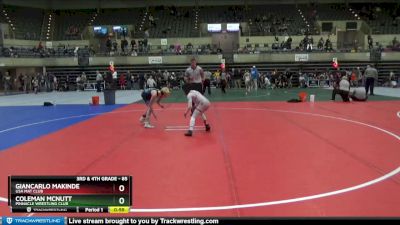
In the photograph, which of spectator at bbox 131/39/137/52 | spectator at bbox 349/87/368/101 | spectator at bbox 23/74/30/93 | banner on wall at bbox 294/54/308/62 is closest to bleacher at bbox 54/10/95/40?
spectator at bbox 131/39/137/52

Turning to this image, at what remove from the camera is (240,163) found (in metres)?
7.41

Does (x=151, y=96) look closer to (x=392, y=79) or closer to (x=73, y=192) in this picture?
(x=73, y=192)

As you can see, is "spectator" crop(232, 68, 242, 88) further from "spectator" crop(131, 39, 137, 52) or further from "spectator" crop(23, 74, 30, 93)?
"spectator" crop(23, 74, 30, 93)

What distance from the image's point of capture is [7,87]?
118ft

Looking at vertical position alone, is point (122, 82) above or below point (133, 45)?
below

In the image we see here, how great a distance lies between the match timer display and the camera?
2.07 metres

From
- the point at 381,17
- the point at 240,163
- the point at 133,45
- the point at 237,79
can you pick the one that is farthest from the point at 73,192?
the point at 381,17

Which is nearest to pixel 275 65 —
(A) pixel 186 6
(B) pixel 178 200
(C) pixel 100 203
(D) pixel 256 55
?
(D) pixel 256 55

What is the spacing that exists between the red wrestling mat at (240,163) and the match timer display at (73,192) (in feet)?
8.97

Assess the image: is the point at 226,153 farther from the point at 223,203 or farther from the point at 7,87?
the point at 7,87

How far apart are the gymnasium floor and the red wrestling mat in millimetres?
16

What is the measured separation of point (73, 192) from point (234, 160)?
5.74 m

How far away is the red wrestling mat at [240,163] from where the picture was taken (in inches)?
202

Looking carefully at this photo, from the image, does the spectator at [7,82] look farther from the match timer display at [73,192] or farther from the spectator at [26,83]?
the match timer display at [73,192]
